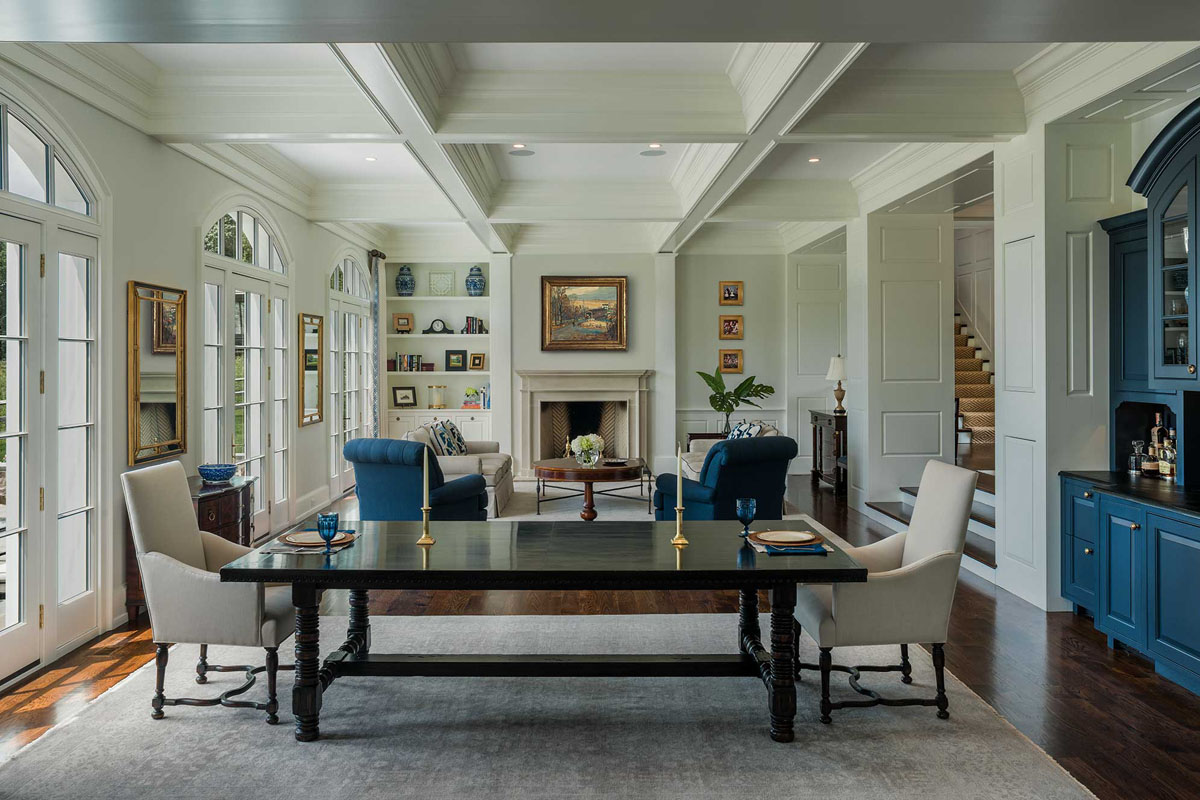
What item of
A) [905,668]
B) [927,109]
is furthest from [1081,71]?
[905,668]

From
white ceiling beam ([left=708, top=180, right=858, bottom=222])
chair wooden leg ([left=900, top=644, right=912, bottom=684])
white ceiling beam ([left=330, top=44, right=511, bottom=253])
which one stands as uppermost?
white ceiling beam ([left=708, top=180, right=858, bottom=222])

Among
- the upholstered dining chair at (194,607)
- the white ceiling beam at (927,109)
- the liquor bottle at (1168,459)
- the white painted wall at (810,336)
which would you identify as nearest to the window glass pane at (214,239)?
the upholstered dining chair at (194,607)

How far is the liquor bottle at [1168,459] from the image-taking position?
406cm

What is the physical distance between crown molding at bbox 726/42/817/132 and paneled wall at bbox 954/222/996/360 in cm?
678

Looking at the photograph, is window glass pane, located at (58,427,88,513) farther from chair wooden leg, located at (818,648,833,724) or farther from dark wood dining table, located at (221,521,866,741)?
chair wooden leg, located at (818,648,833,724)

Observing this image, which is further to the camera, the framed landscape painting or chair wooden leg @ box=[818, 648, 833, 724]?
the framed landscape painting

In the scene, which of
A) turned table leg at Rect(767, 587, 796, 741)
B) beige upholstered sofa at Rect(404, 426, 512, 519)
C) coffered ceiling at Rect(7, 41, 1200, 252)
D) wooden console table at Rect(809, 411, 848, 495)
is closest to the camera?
turned table leg at Rect(767, 587, 796, 741)

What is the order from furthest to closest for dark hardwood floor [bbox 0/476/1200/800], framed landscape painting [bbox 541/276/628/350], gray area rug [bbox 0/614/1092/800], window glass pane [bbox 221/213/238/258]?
framed landscape painting [bbox 541/276/628/350]
window glass pane [bbox 221/213/238/258]
dark hardwood floor [bbox 0/476/1200/800]
gray area rug [bbox 0/614/1092/800]

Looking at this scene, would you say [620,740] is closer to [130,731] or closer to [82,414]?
[130,731]

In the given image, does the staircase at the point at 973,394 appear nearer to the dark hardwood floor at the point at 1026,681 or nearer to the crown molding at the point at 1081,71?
the dark hardwood floor at the point at 1026,681

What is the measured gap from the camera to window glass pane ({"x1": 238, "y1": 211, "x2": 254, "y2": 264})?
5977 millimetres

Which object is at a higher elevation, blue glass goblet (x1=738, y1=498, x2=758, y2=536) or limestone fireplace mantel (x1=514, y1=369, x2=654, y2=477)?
limestone fireplace mantel (x1=514, y1=369, x2=654, y2=477)

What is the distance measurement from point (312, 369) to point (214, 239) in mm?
2121

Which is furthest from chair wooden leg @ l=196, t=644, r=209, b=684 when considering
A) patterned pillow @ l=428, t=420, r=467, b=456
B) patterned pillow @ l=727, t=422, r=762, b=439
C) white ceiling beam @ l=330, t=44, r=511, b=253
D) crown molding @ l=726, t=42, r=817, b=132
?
patterned pillow @ l=727, t=422, r=762, b=439
